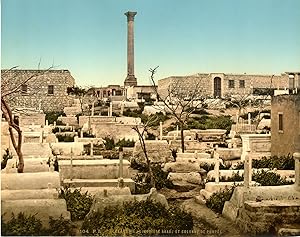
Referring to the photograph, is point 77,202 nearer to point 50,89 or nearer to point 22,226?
point 22,226

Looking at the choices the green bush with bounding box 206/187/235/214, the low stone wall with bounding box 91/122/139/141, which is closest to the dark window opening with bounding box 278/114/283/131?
the low stone wall with bounding box 91/122/139/141

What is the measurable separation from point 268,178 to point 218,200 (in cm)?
110

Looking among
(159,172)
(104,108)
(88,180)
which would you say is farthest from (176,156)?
(104,108)

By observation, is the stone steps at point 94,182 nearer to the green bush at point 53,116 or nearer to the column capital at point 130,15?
the column capital at point 130,15

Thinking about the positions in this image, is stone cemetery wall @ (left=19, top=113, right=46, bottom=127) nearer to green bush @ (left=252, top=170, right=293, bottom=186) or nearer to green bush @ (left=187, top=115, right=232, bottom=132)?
green bush @ (left=187, top=115, right=232, bottom=132)

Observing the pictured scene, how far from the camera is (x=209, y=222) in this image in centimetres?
607

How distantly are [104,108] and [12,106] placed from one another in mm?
7880

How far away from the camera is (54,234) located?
5395 millimetres

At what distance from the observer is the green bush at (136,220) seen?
5492 millimetres

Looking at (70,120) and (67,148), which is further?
(70,120)

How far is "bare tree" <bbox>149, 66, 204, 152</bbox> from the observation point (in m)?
8.85

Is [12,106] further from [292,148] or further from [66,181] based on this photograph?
[292,148]

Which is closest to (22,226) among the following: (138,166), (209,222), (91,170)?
(209,222)

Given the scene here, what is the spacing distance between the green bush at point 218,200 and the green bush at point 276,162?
65.6 inches
